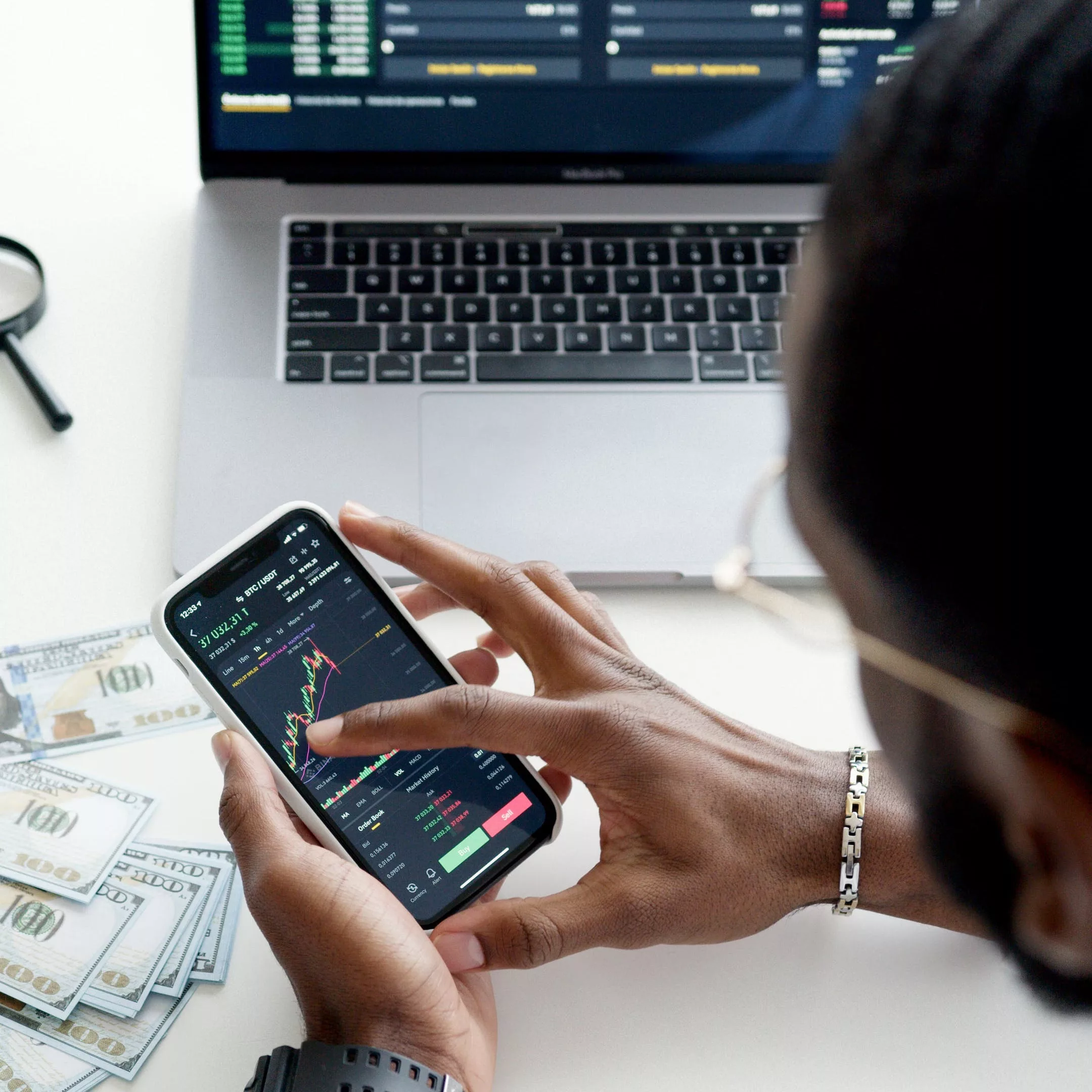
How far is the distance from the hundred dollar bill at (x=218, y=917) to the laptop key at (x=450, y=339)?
420 millimetres

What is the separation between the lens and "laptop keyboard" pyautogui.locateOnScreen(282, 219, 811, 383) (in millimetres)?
897

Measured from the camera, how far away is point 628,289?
0.94 m

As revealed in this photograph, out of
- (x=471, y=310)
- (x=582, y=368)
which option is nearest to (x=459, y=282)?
(x=471, y=310)

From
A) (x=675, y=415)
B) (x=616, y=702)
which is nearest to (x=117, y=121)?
(x=675, y=415)

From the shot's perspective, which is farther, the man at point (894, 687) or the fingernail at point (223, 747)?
the fingernail at point (223, 747)

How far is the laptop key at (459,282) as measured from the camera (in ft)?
3.05

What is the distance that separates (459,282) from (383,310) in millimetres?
69

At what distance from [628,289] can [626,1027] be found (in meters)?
0.57

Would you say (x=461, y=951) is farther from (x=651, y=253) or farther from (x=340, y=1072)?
(x=651, y=253)

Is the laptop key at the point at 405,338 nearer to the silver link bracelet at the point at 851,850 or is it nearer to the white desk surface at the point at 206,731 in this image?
the white desk surface at the point at 206,731

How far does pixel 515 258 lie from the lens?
949 mm

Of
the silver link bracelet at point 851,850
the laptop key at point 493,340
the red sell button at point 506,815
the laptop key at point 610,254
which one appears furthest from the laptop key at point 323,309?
the silver link bracelet at point 851,850

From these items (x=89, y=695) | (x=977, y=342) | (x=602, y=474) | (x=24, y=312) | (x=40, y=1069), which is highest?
(x=977, y=342)

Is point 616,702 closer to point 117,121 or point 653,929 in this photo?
point 653,929
